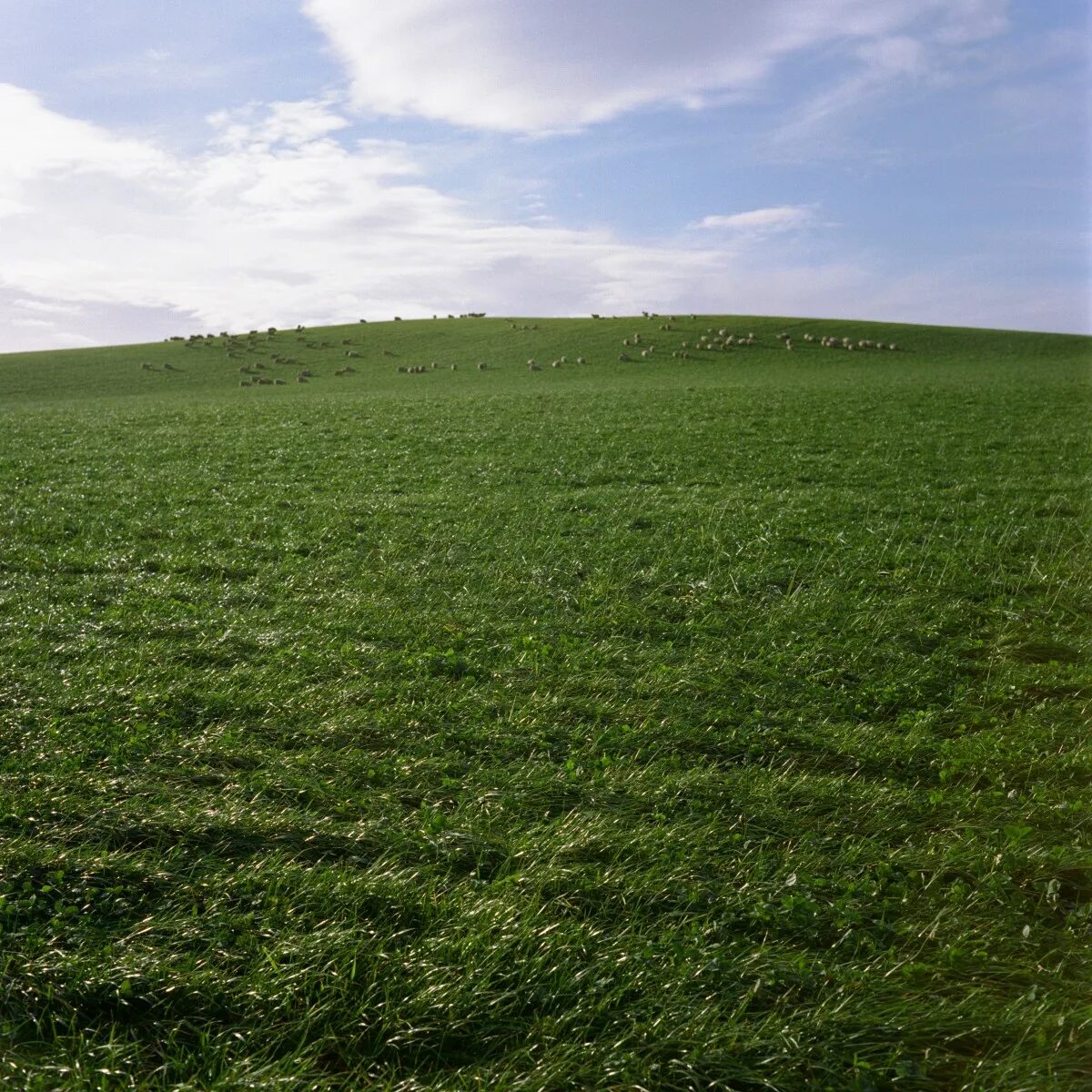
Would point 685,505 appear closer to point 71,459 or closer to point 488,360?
point 71,459

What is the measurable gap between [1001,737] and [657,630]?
141 inches

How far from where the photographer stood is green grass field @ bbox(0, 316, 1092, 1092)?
4.48 meters

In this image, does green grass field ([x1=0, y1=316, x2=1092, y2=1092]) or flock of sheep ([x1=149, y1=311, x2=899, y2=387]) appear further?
flock of sheep ([x1=149, y1=311, x2=899, y2=387])

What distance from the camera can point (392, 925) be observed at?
5.13 m

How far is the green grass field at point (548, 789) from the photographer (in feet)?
14.7

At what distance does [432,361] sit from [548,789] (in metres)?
56.5

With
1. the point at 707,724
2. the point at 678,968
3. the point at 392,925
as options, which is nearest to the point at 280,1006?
the point at 392,925

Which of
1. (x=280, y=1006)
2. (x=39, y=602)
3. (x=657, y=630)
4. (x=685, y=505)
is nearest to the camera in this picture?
(x=280, y=1006)

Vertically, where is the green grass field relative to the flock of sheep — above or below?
below

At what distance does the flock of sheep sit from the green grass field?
4191cm

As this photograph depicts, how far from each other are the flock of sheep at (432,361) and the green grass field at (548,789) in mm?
41915

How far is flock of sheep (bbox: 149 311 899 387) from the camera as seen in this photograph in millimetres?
56906

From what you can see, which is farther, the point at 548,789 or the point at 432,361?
the point at 432,361

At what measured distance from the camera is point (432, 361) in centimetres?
6056
